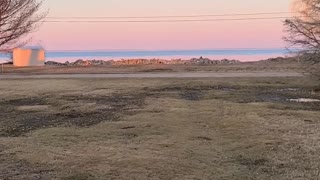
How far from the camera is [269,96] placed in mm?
19734

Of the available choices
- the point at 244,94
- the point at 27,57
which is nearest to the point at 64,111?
the point at 244,94

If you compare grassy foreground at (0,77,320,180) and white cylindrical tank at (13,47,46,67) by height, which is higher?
white cylindrical tank at (13,47,46,67)

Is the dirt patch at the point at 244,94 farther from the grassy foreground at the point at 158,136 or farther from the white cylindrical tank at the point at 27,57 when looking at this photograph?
the white cylindrical tank at the point at 27,57

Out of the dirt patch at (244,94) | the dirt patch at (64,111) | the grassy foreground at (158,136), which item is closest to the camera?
the grassy foreground at (158,136)

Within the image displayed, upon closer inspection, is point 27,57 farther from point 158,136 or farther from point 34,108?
point 158,136

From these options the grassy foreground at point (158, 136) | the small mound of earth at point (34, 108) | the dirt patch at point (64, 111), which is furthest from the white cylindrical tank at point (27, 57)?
the small mound of earth at point (34, 108)

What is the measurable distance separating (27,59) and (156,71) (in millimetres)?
17211

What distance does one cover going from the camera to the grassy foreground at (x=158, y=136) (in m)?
7.68

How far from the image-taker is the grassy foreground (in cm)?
768

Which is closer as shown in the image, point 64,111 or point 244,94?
point 64,111

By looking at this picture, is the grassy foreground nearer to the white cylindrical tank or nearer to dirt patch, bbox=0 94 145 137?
dirt patch, bbox=0 94 145 137

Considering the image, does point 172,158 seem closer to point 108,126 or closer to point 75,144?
point 75,144

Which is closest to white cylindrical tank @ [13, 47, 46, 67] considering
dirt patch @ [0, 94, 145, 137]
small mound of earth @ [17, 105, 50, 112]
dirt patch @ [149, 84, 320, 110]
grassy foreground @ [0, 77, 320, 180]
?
dirt patch @ [149, 84, 320, 110]

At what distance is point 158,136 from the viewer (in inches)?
410
